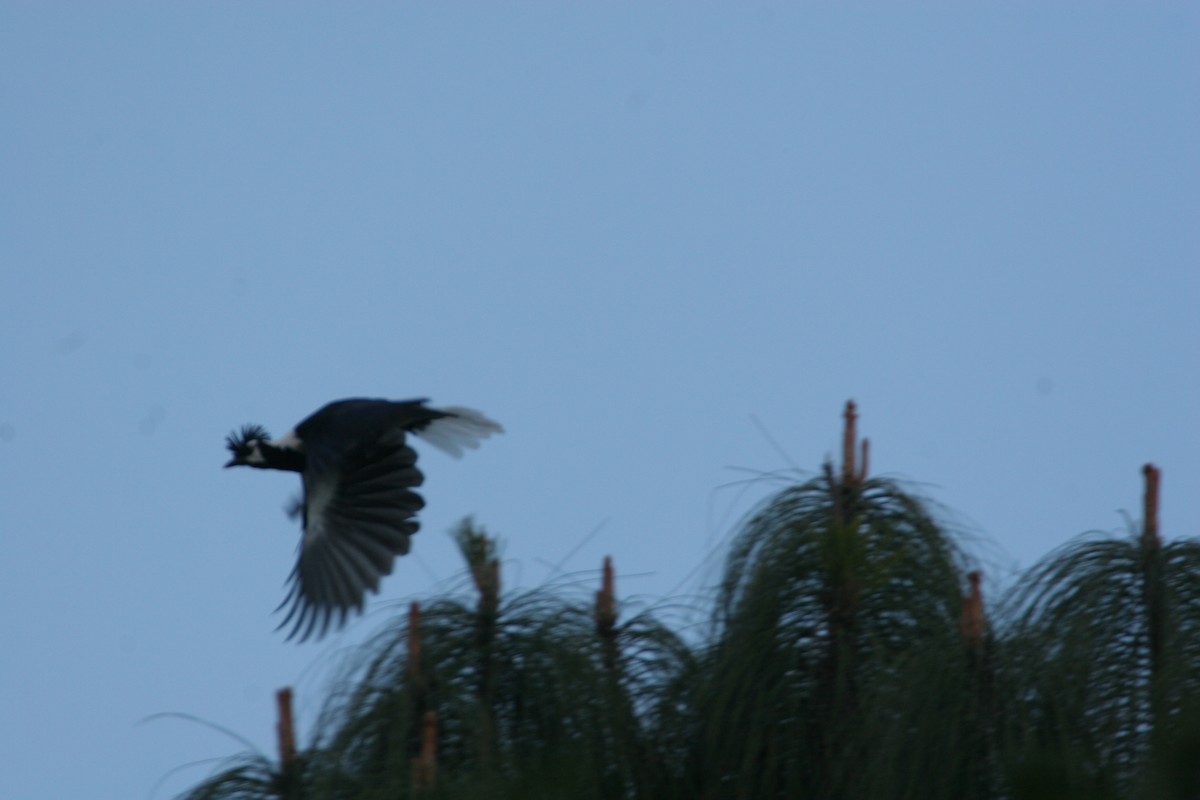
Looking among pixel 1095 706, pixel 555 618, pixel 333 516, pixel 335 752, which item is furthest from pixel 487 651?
pixel 333 516

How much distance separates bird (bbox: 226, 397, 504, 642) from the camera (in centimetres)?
662

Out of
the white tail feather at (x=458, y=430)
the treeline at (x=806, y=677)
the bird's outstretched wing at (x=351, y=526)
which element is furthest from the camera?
the white tail feather at (x=458, y=430)

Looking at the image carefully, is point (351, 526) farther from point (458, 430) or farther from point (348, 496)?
point (458, 430)

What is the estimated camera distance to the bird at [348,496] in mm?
6617

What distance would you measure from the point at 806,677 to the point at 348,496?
2.80 m

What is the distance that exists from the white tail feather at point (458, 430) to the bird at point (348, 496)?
4 centimetres

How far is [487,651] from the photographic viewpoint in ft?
15.3

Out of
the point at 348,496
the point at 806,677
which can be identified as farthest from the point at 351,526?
the point at 806,677

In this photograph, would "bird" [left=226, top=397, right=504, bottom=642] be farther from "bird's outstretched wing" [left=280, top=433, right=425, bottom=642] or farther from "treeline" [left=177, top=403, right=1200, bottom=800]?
"treeline" [left=177, top=403, right=1200, bottom=800]

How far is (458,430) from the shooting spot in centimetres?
792

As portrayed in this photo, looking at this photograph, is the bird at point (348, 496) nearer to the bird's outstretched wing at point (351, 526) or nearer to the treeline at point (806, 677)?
the bird's outstretched wing at point (351, 526)

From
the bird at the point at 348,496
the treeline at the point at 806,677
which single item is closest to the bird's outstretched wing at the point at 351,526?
the bird at the point at 348,496

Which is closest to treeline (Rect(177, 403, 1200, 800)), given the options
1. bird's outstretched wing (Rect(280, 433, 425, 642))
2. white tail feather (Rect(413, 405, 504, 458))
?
bird's outstretched wing (Rect(280, 433, 425, 642))

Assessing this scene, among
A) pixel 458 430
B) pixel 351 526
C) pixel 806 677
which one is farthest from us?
pixel 458 430
